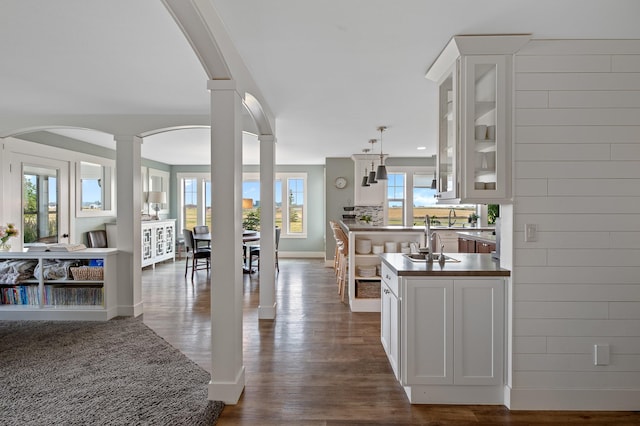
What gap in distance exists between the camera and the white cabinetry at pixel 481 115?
2312mm

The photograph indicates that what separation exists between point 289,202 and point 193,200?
2463mm

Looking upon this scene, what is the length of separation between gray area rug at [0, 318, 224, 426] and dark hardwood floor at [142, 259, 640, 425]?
200mm

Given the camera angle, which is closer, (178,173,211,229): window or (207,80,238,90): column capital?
(207,80,238,90): column capital

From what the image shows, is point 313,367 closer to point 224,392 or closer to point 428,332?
point 224,392

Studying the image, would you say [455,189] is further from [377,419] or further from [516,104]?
[377,419]

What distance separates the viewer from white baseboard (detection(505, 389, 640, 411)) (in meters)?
2.32

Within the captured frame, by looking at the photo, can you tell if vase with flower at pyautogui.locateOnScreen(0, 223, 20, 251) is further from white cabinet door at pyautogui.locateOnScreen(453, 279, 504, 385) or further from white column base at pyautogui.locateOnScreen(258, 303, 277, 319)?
white cabinet door at pyautogui.locateOnScreen(453, 279, 504, 385)

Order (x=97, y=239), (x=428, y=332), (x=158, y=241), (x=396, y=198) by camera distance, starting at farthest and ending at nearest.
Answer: (x=396, y=198) < (x=158, y=241) < (x=97, y=239) < (x=428, y=332)

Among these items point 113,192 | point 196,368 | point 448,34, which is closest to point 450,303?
point 448,34

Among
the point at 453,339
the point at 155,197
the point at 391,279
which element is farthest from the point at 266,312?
the point at 155,197

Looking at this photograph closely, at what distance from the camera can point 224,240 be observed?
7.90 feet

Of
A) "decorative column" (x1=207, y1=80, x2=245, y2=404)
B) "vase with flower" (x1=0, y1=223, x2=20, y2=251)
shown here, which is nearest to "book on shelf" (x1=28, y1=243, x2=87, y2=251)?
"vase with flower" (x1=0, y1=223, x2=20, y2=251)

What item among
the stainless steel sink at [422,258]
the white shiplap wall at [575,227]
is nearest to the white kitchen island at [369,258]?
the stainless steel sink at [422,258]

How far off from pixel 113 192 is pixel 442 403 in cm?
674
